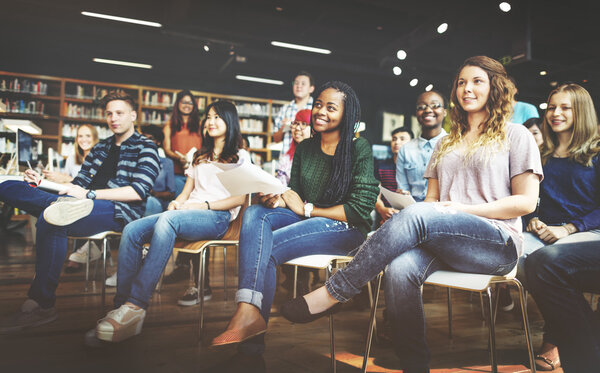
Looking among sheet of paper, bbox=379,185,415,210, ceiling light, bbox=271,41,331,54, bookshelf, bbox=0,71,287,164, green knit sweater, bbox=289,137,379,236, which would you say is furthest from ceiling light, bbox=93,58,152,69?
sheet of paper, bbox=379,185,415,210

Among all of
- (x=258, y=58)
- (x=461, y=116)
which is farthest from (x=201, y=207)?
(x=258, y=58)

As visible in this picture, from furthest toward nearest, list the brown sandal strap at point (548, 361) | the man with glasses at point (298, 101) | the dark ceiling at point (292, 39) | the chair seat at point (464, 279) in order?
the dark ceiling at point (292, 39)
the man with glasses at point (298, 101)
the brown sandal strap at point (548, 361)
the chair seat at point (464, 279)

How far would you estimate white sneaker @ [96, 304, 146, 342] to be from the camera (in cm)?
158

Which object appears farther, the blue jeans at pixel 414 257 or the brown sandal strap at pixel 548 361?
the brown sandal strap at pixel 548 361

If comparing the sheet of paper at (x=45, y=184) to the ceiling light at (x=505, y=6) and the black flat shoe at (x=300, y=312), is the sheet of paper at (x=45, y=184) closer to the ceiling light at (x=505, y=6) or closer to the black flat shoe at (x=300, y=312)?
the black flat shoe at (x=300, y=312)

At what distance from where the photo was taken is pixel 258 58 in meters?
7.89

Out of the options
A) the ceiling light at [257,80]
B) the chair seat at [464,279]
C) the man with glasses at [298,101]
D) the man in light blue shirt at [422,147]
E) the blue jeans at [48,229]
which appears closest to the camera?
the chair seat at [464,279]

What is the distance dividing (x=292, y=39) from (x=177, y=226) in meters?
6.53

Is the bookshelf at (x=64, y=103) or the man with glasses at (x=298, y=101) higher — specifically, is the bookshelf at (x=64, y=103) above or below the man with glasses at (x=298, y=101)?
above

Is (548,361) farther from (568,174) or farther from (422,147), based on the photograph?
(422,147)

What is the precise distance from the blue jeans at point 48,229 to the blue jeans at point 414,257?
4.36 feet

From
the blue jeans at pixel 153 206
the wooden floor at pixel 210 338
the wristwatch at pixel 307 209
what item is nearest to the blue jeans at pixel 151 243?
the wooden floor at pixel 210 338

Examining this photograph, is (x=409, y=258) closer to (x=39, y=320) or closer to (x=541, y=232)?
(x=541, y=232)

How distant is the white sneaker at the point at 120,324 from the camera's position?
1578mm
